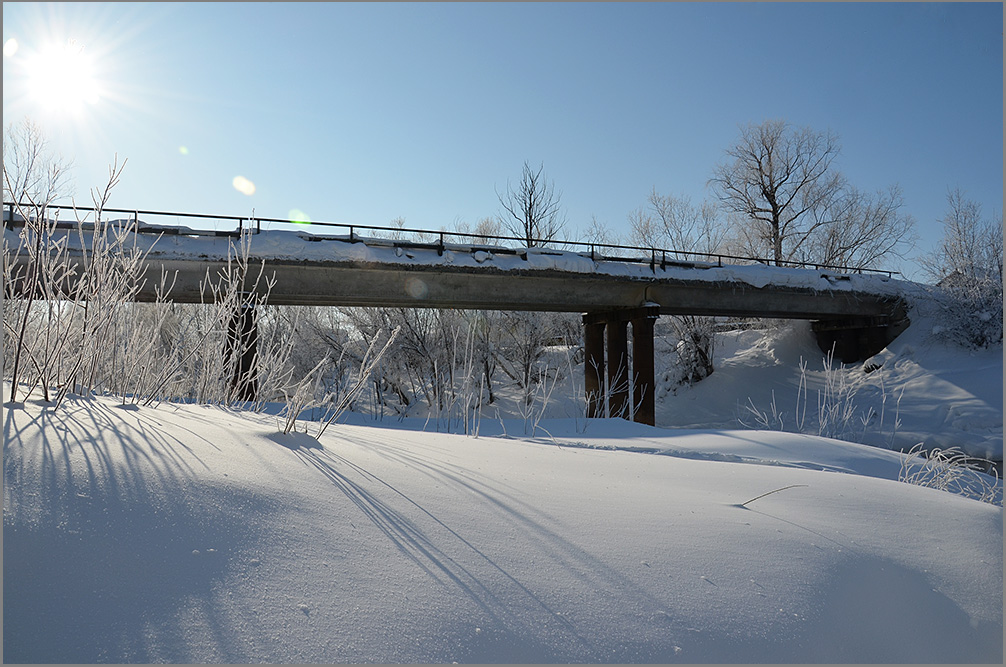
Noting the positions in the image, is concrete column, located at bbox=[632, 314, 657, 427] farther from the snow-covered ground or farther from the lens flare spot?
the snow-covered ground

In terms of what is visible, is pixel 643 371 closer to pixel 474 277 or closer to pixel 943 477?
pixel 474 277

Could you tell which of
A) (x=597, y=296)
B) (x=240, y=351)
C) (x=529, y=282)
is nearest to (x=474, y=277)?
(x=529, y=282)

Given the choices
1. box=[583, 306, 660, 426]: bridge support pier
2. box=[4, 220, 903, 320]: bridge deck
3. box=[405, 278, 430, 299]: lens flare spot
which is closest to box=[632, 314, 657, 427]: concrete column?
box=[583, 306, 660, 426]: bridge support pier

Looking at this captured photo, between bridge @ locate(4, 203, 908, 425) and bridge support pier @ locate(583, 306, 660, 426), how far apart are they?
3 cm

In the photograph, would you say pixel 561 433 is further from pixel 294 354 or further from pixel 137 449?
pixel 294 354

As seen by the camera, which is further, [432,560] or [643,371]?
[643,371]

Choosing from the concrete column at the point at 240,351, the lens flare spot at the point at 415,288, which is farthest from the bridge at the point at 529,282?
the concrete column at the point at 240,351

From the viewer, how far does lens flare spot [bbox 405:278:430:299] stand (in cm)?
1382

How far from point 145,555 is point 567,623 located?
1.08m

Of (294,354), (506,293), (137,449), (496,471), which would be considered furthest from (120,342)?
(294,354)

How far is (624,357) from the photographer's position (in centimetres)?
1570

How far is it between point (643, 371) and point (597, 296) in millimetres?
2396

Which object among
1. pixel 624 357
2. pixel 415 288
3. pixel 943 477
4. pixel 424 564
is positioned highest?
pixel 415 288

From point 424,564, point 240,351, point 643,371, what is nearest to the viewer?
point 424,564
